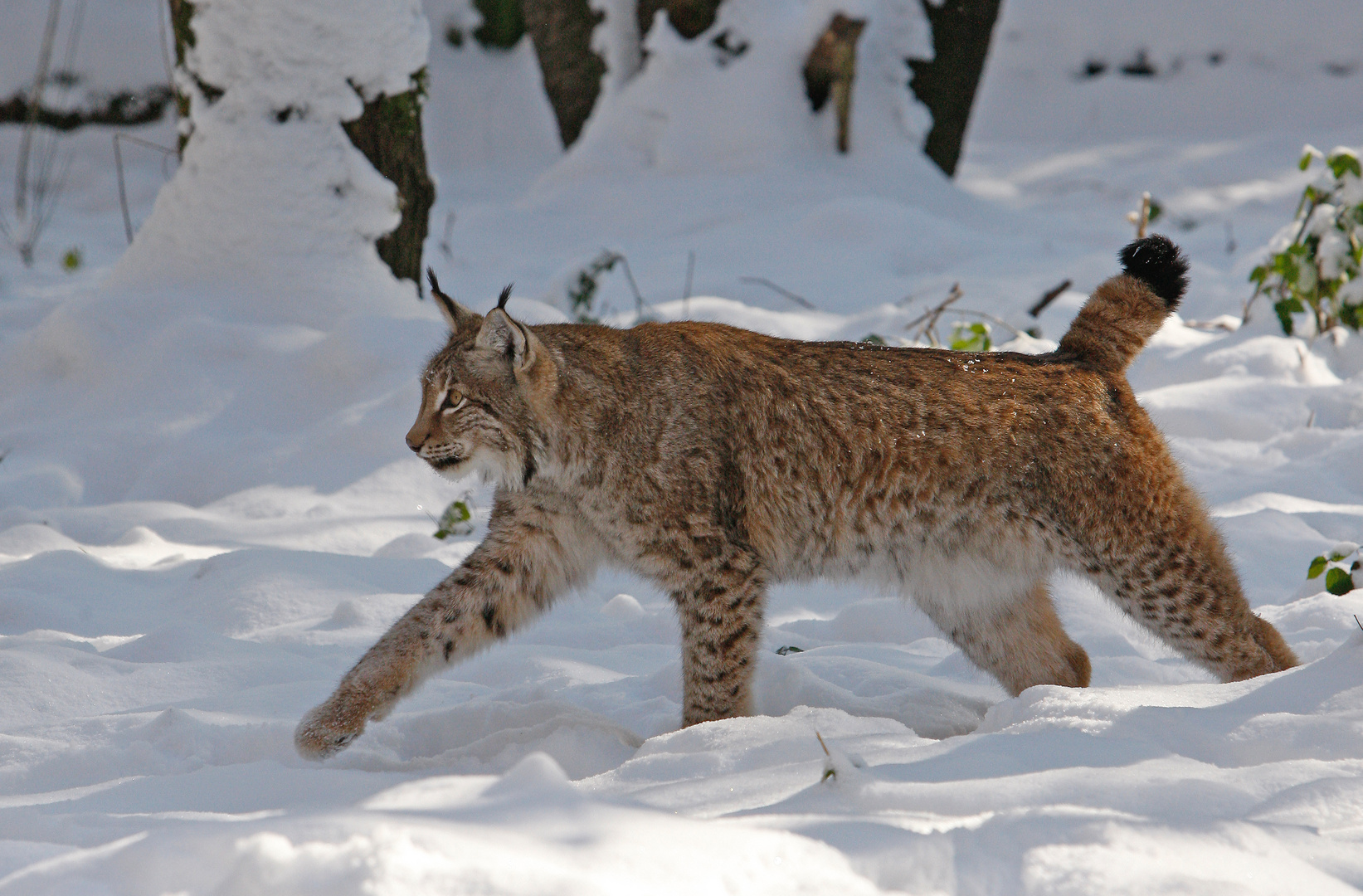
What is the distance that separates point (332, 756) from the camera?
2.91 m

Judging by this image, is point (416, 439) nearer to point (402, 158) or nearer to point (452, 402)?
point (452, 402)

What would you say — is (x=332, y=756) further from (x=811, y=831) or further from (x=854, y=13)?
(x=854, y=13)

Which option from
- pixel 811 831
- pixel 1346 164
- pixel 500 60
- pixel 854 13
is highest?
pixel 500 60

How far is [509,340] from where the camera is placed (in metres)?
3.20

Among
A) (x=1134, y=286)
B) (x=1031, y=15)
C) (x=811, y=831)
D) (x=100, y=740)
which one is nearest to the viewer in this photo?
(x=811, y=831)

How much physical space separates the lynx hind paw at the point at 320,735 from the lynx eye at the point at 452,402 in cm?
81

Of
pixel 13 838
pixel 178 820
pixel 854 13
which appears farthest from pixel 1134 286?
pixel 854 13

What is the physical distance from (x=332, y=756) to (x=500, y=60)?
417 inches

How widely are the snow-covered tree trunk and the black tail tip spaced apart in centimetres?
368

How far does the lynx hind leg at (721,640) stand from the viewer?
3.05 m

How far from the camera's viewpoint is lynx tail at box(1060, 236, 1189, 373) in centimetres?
344

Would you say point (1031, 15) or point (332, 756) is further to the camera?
point (1031, 15)

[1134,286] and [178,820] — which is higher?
[1134,286]

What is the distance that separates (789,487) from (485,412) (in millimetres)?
824
